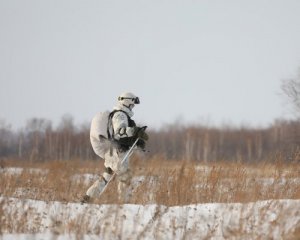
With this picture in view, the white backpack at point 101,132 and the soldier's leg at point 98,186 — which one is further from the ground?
the white backpack at point 101,132

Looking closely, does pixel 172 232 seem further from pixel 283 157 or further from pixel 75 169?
pixel 283 157

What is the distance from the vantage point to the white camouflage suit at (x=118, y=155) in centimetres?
719

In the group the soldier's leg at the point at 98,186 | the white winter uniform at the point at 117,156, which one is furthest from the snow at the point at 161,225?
the white winter uniform at the point at 117,156

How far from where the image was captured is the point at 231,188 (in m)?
6.65

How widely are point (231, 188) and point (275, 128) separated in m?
68.6

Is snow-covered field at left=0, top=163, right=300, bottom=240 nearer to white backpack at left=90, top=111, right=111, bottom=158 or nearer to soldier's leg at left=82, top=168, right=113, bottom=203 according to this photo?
soldier's leg at left=82, top=168, right=113, bottom=203

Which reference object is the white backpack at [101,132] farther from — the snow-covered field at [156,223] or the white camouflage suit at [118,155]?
the snow-covered field at [156,223]

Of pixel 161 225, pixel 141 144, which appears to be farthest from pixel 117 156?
pixel 161 225

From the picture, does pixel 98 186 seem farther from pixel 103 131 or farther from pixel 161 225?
pixel 161 225

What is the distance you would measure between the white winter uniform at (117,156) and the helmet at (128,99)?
7cm

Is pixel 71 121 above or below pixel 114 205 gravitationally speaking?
above

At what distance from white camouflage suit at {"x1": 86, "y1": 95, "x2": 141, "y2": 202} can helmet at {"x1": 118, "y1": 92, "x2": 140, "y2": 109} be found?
0.11 ft

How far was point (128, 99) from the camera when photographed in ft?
24.8

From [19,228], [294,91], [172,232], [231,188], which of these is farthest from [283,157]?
[294,91]
